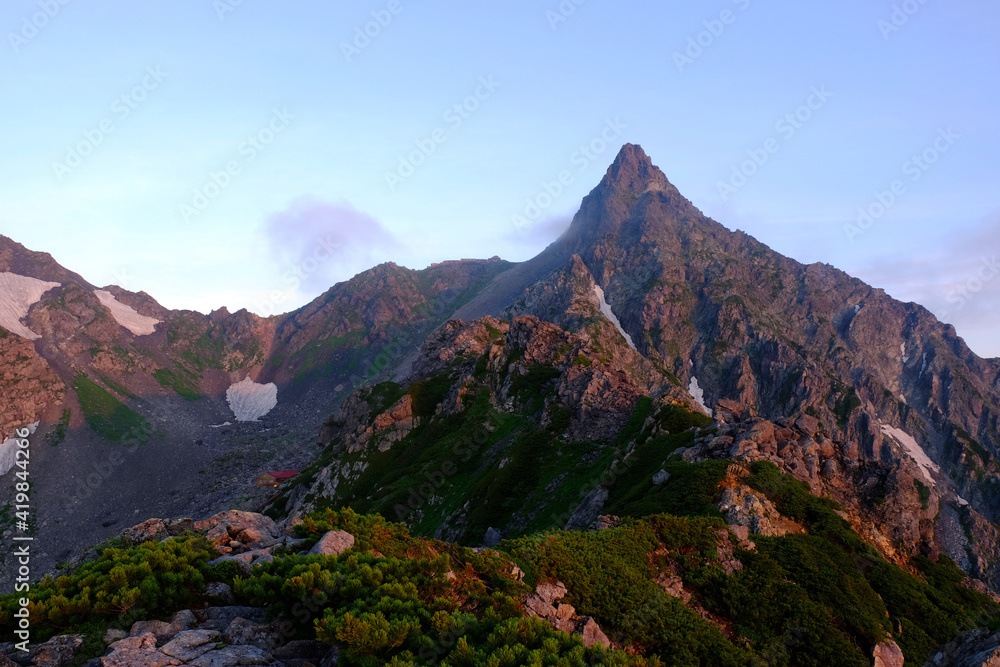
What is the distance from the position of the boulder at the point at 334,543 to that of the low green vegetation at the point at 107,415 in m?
203

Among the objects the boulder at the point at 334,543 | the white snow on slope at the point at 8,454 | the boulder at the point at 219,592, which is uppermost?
the boulder at the point at 334,543

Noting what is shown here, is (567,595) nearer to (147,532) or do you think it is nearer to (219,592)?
(219,592)

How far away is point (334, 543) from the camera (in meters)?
16.6

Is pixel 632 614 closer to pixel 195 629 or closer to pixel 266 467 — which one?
pixel 195 629

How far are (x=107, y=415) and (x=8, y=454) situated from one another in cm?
3642

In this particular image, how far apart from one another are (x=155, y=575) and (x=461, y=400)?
61916 mm

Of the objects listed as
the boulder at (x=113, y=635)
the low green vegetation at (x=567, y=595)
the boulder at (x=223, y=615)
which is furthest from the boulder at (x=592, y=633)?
the boulder at (x=113, y=635)

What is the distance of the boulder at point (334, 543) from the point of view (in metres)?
16.0

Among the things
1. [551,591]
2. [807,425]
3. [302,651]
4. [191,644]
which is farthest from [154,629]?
[807,425]

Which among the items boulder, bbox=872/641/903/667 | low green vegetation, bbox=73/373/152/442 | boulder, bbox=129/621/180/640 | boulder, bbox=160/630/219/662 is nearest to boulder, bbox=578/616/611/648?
boulder, bbox=160/630/219/662

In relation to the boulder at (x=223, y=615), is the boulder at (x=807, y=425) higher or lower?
higher

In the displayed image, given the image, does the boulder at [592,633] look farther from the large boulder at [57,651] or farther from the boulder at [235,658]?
the large boulder at [57,651]

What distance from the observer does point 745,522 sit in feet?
83.7

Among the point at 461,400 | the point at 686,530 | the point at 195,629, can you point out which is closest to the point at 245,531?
the point at 195,629
